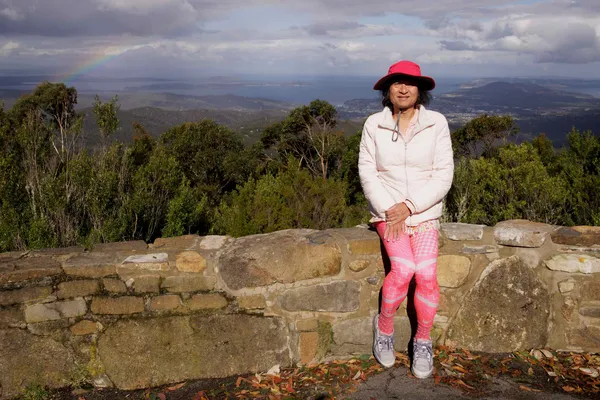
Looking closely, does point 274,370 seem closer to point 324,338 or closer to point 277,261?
point 324,338

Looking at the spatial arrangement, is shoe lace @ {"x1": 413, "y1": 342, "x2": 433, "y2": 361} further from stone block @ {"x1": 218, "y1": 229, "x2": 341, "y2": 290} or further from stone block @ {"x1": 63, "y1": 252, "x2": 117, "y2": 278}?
stone block @ {"x1": 63, "y1": 252, "x2": 117, "y2": 278}

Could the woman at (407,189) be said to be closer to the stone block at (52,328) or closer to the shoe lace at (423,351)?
the shoe lace at (423,351)

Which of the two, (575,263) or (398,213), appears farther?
(575,263)

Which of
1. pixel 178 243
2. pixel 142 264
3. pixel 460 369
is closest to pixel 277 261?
pixel 178 243

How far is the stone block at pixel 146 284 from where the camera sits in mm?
2820

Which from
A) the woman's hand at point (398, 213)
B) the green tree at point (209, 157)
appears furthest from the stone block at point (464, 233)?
the green tree at point (209, 157)

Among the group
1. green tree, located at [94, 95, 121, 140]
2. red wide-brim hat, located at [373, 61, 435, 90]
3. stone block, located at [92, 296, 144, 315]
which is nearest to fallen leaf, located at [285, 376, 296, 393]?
stone block, located at [92, 296, 144, 315]

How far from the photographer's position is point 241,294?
2.91m

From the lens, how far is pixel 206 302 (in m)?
2.88

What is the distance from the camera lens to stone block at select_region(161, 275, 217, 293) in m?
2.85

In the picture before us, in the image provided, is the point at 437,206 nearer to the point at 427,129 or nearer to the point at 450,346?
the point at 427,129

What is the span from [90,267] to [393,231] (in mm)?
1871

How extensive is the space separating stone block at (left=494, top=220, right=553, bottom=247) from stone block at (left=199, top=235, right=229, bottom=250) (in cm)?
185

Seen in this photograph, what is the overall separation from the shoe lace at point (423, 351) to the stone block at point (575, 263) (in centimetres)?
102
